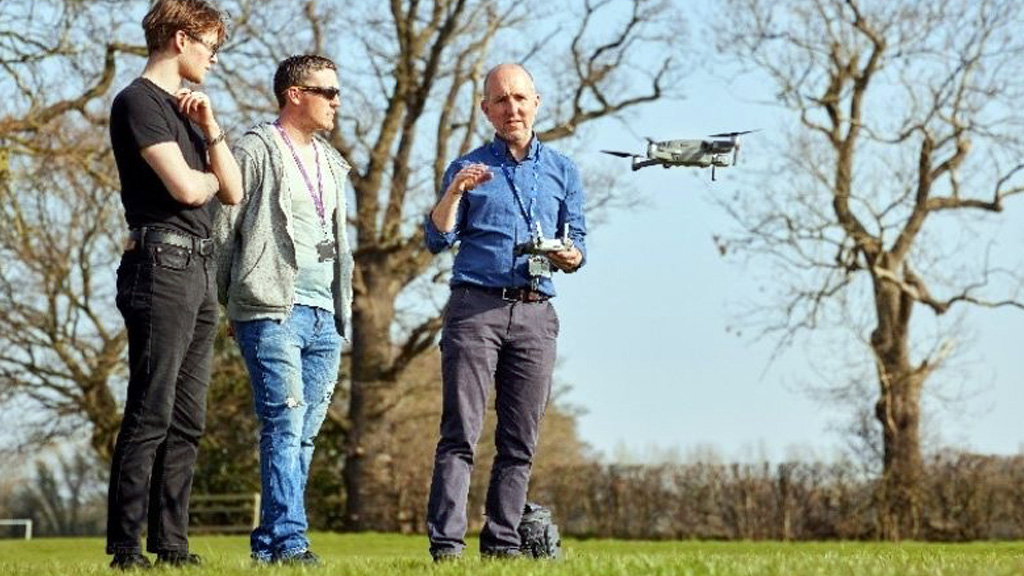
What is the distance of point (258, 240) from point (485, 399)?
120cm

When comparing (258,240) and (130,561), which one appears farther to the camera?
(258,240)

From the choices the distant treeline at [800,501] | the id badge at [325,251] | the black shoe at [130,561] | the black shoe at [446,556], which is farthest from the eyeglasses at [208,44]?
the distant treeline at [800,501]

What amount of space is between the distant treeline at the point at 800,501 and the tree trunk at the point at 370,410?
4.05m

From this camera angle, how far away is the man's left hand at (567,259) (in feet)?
22.4

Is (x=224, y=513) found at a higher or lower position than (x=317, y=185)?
lower

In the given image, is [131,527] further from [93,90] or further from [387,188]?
[387,188]

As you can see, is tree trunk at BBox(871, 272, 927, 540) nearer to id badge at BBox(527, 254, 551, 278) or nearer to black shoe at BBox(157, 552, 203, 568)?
id badge at BBox(527, 254, 551, 278)

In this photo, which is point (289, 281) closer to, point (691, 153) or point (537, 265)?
point (537, 265)

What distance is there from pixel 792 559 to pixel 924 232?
22.5 m

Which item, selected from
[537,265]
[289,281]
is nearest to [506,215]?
[537,265]

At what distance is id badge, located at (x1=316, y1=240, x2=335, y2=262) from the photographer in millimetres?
7016

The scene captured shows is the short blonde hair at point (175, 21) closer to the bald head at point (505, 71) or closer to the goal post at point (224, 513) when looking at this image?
the bald head at point (505, 71)

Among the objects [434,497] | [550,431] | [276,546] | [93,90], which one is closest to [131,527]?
[276,546]

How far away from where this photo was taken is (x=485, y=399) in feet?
22.9
